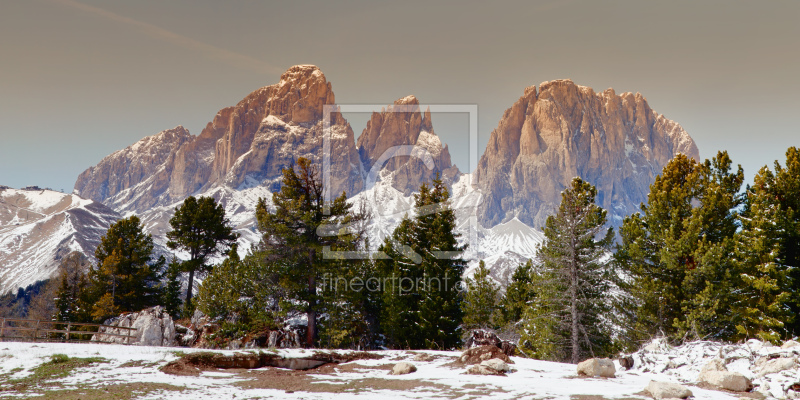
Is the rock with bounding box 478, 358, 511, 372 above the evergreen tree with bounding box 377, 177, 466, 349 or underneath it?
underneath

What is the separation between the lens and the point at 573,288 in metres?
29.5

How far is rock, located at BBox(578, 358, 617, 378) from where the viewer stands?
49.3 ft

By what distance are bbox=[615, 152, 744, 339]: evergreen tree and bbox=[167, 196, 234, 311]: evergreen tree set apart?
36941mm

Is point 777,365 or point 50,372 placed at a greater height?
point 777,365

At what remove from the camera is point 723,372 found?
41.4ft

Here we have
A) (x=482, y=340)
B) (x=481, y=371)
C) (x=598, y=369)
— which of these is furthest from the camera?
(x=482, y=340)

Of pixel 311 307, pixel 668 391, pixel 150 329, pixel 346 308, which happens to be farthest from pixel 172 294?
pixel 668 391

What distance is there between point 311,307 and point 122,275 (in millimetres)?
22995

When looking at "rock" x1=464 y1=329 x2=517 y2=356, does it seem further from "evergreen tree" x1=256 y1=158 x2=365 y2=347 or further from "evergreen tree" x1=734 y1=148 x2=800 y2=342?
"evergreen tree" x1=734 y1=148 x2=800 y2=342

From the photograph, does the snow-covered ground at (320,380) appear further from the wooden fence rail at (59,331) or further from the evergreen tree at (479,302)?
the evergreen tree at (479,302)

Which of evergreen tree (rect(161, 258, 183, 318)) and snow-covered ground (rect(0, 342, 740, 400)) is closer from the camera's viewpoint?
snow-covered ground (rect(0, 342, 740, 400))

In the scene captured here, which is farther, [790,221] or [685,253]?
[685,253]

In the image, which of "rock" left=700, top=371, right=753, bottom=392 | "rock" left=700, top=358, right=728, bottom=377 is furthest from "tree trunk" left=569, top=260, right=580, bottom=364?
"rock" left=700, top=371, right=753, bottom=392

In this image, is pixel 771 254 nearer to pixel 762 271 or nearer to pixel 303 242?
pixel 762 271
